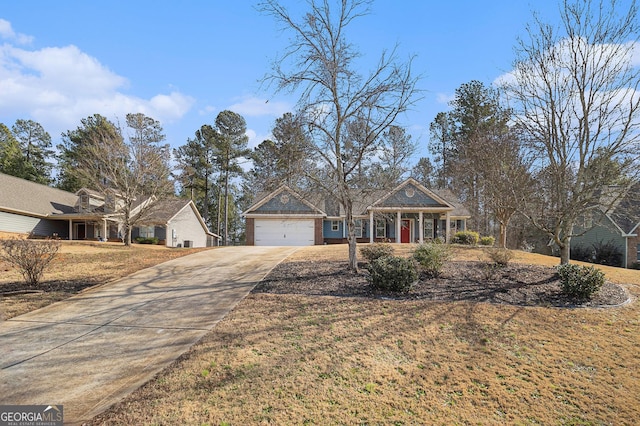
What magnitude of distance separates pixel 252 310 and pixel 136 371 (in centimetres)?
264

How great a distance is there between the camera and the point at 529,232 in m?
32.4

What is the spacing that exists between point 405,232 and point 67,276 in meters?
20.7

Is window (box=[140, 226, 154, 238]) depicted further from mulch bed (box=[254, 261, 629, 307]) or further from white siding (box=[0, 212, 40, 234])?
mulch bed (box=[254, 261, 629, 307])

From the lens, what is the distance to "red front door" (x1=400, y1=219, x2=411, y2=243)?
2611cm

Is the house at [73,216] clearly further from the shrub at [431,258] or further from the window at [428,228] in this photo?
the shrub at [431,258]

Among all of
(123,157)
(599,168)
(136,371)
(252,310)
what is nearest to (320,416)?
(136,371)

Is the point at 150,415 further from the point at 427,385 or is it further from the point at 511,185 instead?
the point at 511,185

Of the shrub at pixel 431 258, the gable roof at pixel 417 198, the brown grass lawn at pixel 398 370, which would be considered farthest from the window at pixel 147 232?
the shrub at pixel 431 258

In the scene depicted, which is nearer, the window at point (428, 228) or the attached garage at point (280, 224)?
the attached garage at point (280, 224)

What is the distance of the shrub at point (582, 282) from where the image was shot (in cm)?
877

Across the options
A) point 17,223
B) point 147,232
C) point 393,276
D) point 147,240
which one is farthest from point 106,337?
point 17,223

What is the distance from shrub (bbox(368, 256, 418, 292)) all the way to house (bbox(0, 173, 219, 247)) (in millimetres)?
21264

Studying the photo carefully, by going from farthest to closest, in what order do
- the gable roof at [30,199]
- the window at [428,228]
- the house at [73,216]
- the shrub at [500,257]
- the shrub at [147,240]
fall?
the shrub at [147,240], the window at [428,228], the house at [73,216], the gable roof at [30,199], the shrub at [500,257]

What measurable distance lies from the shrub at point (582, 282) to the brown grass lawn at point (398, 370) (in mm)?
1112
